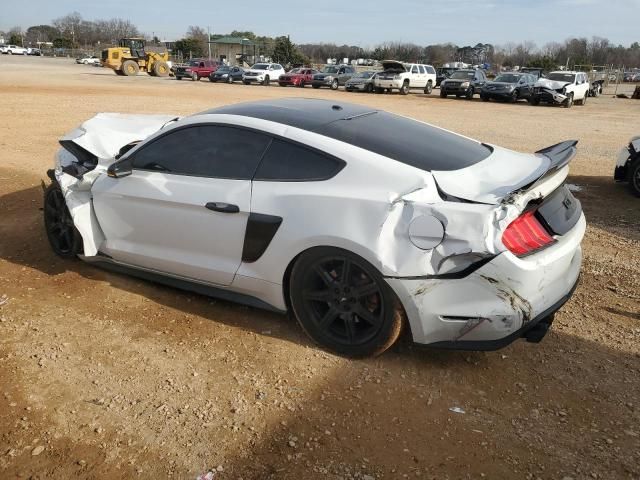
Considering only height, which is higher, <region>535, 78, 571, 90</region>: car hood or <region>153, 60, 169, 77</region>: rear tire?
<region>153, 60, 169, 77</region>: rear tire

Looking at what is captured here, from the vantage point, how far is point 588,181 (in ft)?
28.8

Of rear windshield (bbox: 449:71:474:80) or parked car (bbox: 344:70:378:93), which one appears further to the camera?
parked car (bbox: 344:70:378:93)

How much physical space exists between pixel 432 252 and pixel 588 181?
6.88 metres

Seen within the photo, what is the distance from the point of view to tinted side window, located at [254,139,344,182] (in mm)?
3434

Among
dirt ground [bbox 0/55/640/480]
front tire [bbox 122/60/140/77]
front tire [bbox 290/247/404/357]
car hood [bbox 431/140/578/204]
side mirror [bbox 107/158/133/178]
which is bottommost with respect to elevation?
dirt ground [bbox 0/55/640/480]

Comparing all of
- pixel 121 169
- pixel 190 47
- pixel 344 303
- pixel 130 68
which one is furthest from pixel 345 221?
pixel 190 47

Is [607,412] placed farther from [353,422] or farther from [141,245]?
[141,245]

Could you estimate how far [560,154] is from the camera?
11.8 ft

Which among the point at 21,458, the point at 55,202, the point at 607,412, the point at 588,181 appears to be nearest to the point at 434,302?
the point at 607,412

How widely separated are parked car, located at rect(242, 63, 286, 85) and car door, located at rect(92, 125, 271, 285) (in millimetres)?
35841

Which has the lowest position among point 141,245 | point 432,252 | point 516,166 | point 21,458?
point 21,458

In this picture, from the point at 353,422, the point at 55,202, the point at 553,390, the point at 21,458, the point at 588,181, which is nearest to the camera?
the point at 21,458

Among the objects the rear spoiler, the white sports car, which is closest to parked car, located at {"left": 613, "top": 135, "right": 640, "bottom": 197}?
the rear spoiler

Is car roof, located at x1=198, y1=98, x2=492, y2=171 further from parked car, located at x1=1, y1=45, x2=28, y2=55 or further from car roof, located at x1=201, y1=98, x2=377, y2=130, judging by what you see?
parked car, located at x1=1, y1=45, x2=28, y2=55
